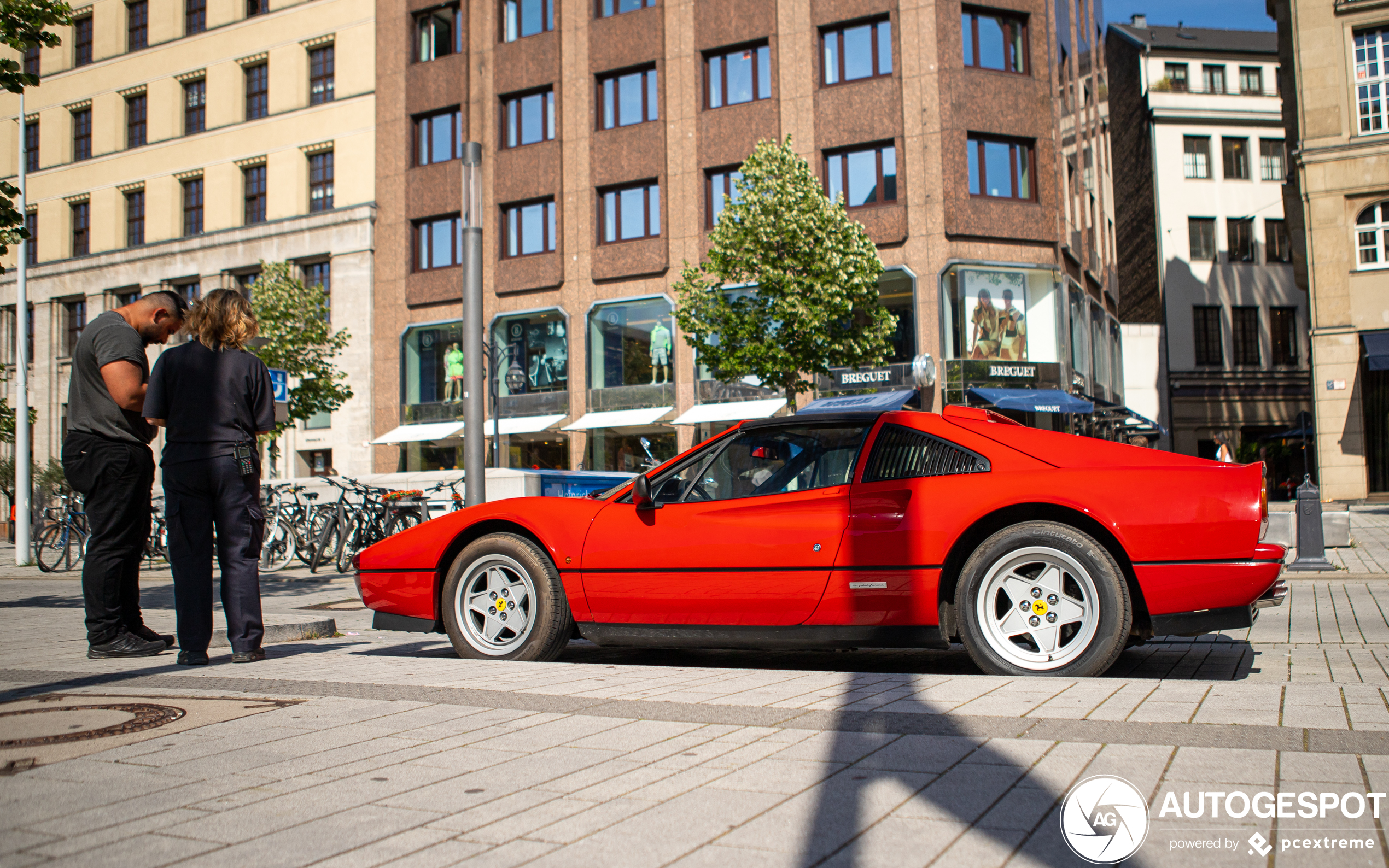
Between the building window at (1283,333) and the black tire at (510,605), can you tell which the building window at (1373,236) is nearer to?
the building window at (1283,333)

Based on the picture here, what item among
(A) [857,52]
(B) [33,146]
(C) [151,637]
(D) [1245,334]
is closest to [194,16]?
(B) [33,146]

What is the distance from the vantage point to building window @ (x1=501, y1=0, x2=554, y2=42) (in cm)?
3014

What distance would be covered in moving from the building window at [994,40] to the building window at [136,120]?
28.2 m

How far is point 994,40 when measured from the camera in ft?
85.3

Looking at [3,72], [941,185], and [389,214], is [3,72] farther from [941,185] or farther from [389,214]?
[389,214]

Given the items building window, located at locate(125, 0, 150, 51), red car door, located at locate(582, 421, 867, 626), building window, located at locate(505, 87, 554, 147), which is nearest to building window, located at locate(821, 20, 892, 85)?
building window, located at locate(505, 87, 554, 147)

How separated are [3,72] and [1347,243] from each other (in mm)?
27299

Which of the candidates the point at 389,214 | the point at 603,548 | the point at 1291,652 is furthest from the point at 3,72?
the point at 389,214

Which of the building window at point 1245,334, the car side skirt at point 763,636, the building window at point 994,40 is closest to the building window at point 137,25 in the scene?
the building window at point 994,40

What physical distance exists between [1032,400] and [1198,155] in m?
27.3

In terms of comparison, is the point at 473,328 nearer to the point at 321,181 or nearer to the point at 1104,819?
the point at 1104,819

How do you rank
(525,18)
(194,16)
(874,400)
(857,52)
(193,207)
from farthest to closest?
(194,16)
(193,207)
(525,18)
(857,52)
(874,400)

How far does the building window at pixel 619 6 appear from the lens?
2884cm

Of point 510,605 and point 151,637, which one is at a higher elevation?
point 510,605
